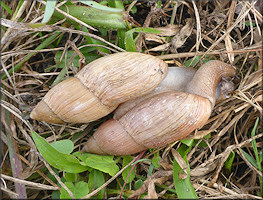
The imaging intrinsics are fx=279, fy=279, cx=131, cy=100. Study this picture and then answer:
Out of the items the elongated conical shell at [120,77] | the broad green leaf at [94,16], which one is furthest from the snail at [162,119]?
the broad green leaf at [94,16]

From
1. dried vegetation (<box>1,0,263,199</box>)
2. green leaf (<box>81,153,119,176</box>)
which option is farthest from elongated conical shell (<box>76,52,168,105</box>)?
green leaf (<box>81,153,119,176</box>)

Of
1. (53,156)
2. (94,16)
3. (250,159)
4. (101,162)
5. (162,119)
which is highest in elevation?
(94,16)

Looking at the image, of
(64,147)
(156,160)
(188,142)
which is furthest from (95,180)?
(188,142)

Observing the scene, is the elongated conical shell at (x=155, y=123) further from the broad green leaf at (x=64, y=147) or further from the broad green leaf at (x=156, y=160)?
the broad green leaf at (x=64, y=147)

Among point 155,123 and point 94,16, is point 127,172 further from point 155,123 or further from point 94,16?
point 94,16

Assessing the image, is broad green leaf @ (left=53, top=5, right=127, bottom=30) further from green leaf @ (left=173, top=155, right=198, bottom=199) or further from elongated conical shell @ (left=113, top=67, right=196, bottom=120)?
green leaf @ (left=173, top=155, right=198, bottom=199)

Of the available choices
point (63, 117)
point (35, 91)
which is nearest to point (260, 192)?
point (63, 117)

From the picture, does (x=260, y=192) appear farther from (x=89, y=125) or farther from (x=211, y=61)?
(x=89, y=125)
